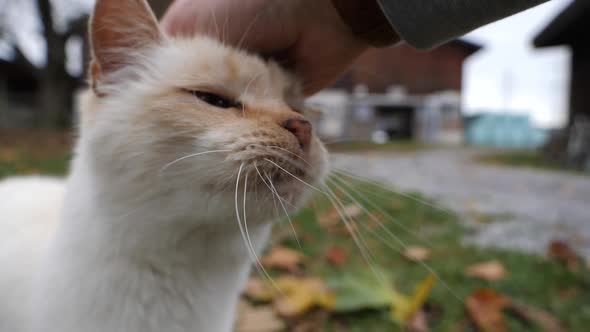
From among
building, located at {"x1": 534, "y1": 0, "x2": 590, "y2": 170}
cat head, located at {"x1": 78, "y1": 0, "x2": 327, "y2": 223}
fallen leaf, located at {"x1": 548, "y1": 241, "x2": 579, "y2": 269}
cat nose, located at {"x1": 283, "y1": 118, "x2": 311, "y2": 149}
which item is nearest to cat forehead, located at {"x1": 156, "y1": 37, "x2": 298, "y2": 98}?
cat head, located at {"x1": 78, "y1": 0, "x2": 327, "y2": 223}

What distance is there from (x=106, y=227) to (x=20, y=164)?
3.01 metres

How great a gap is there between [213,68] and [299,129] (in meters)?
0.18

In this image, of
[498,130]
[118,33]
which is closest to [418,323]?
[118,33]

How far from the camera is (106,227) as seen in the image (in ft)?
1.97

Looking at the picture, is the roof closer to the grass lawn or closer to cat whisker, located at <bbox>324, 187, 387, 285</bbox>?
the grass lawn

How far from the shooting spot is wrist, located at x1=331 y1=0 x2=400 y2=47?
0.67m

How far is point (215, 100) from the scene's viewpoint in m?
0.61

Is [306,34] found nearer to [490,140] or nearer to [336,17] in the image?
[336,17]

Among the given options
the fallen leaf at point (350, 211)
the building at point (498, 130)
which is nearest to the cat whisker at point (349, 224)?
the fallen leaf at point (350, 211)

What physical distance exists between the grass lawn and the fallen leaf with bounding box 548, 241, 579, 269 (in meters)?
0.03

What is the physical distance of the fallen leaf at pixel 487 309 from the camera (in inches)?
40.6

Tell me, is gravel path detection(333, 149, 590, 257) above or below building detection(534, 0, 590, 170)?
below

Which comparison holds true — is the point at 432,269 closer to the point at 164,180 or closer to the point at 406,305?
the point at 406,305

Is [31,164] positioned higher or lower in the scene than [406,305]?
higher
